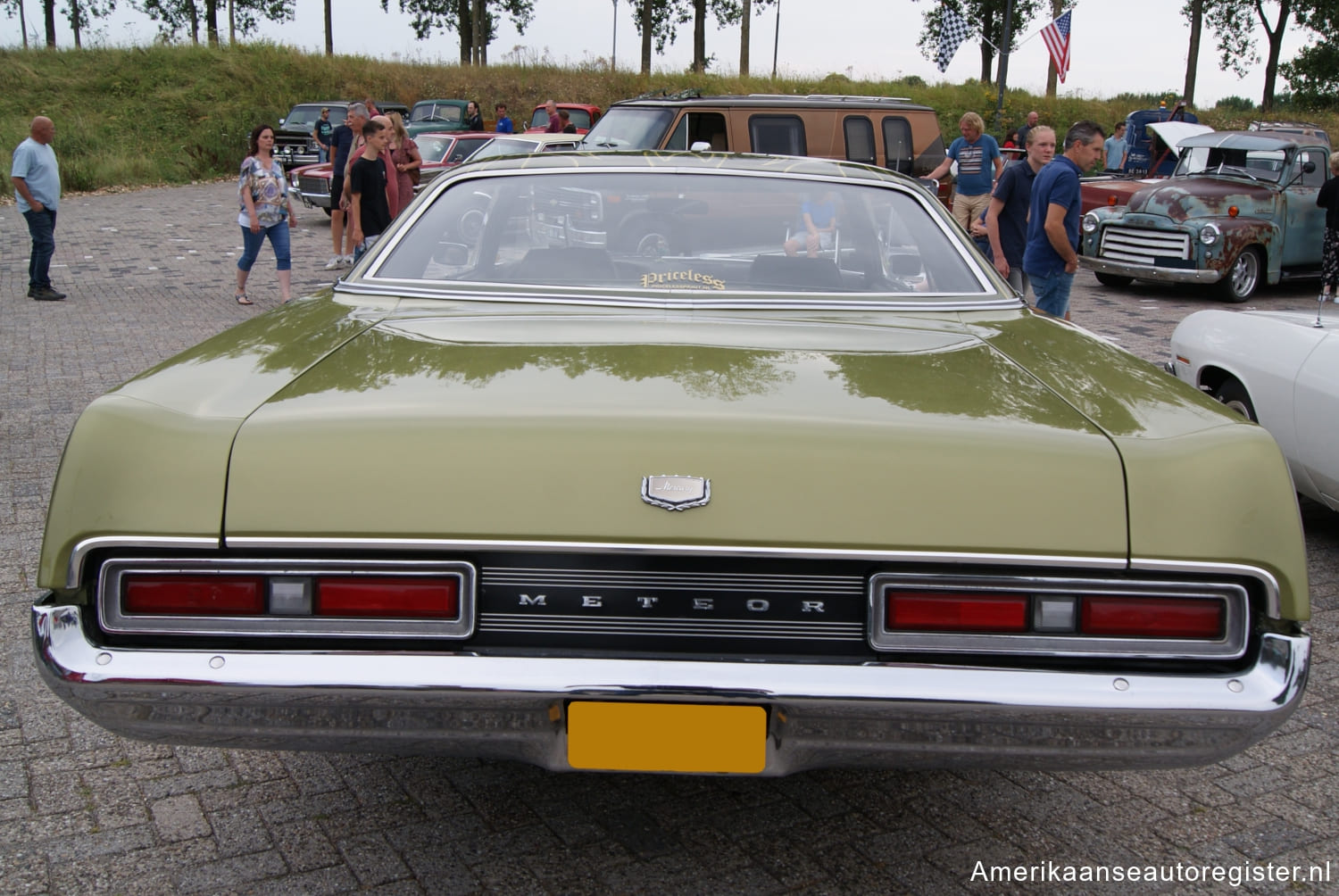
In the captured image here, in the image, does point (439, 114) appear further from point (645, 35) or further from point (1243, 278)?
point (645, 35)

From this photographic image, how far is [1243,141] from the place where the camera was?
13.0 meters

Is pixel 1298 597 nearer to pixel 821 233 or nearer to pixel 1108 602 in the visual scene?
pixel 1108 602

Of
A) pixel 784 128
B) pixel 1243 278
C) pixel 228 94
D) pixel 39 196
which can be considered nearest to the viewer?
pixel 39 196

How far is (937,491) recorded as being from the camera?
1906 millimetres

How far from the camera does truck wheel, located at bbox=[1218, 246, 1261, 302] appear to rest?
12.1 metres

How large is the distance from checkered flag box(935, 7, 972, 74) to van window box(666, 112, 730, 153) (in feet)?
36.3

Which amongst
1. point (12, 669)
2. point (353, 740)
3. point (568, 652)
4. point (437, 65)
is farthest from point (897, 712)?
point (437, 65)

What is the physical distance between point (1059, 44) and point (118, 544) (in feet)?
75.3

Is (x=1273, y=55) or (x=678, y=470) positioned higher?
(x=1273, y=55)

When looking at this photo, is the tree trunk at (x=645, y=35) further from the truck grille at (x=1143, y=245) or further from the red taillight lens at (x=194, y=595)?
the red taillight lens at (x=194, y=595)

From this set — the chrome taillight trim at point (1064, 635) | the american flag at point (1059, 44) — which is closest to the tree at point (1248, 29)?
the american flag at point (1059, 44)

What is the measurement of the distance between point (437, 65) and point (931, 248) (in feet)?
119

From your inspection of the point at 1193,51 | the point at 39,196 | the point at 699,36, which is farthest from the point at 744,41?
the point at 39,196

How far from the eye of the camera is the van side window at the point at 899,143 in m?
13.4
